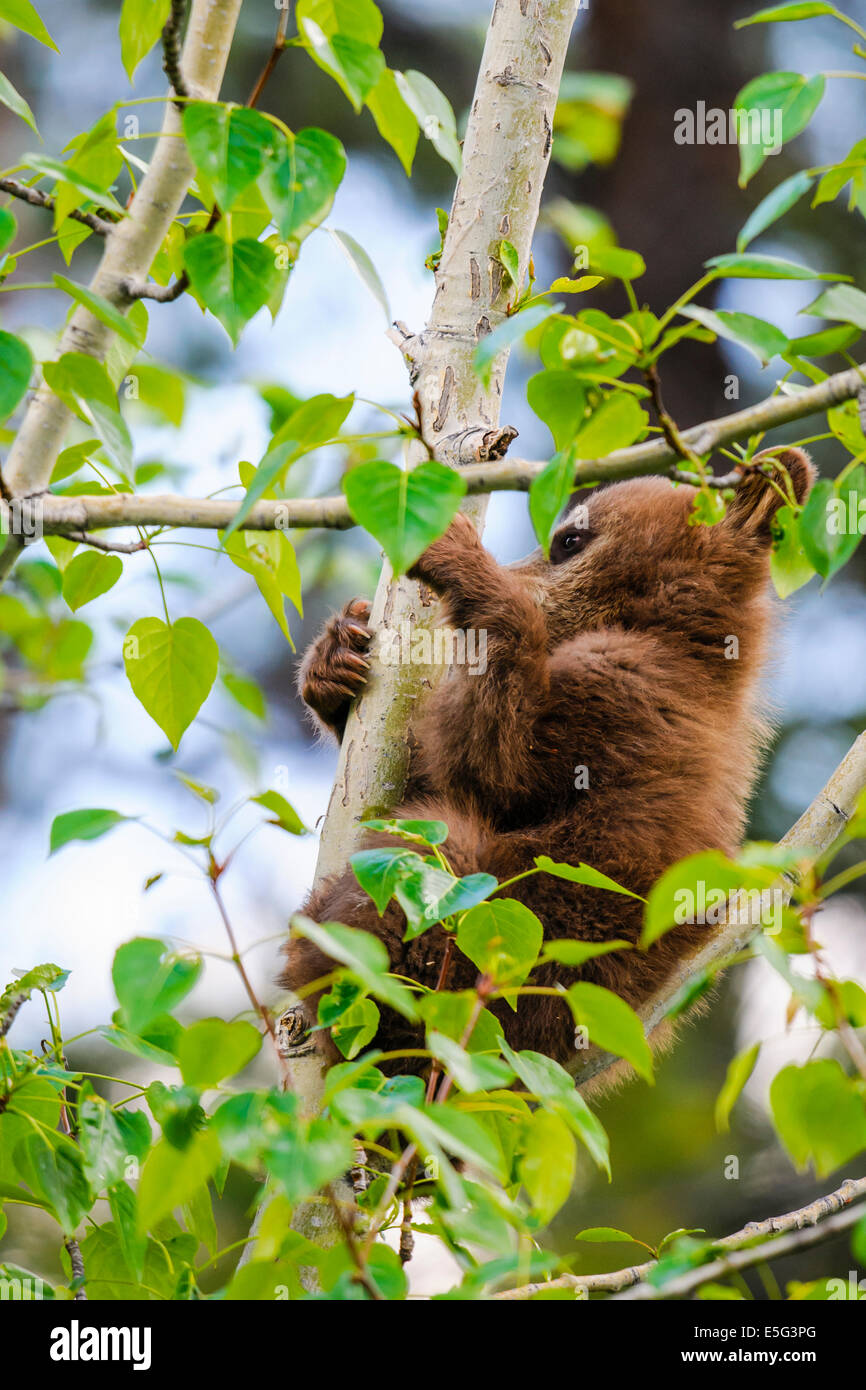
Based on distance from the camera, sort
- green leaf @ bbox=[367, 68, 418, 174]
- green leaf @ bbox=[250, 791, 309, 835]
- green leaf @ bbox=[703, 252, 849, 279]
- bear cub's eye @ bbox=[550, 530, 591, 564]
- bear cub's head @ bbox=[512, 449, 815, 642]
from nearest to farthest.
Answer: green leaf @ bbox=[703, 252, 849, 279]
green leaf @ bbox=[250, 791, 309, 835]
green leaf @ bbox=[367, 68, 418, 174]
bear cub's head @ bbox=[512, 449, 815, 642]
bear cub's eye @ bbox=[550, 530, 591, 564]

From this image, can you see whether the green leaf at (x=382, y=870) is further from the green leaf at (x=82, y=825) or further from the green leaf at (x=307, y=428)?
the green leaf at (x=307, y=428)

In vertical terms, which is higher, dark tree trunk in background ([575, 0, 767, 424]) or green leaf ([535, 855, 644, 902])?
dark tree trunk in background ([575, 0, 767, 424])

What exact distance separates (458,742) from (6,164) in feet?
16.1

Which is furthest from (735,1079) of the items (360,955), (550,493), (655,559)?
(655,559)

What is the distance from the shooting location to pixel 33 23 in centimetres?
197

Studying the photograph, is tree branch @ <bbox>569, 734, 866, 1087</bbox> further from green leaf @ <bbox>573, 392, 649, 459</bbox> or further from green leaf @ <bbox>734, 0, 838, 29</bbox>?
green leaf @ <bbox>734, 0, 838, 29</bbox>

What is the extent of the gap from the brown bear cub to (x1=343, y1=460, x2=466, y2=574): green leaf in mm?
1218

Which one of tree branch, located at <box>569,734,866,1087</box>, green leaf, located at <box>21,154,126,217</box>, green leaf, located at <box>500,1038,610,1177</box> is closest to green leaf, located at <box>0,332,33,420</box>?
green leaf, located at <box>21,154,126,217</box>

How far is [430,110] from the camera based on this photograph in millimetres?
1883

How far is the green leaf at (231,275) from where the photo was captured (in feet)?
5.52

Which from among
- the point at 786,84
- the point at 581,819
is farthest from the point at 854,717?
the point at 786,84

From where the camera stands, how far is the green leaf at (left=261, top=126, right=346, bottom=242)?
1586 mm

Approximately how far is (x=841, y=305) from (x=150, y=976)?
1190mm

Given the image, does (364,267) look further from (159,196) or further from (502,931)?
(502,931)
